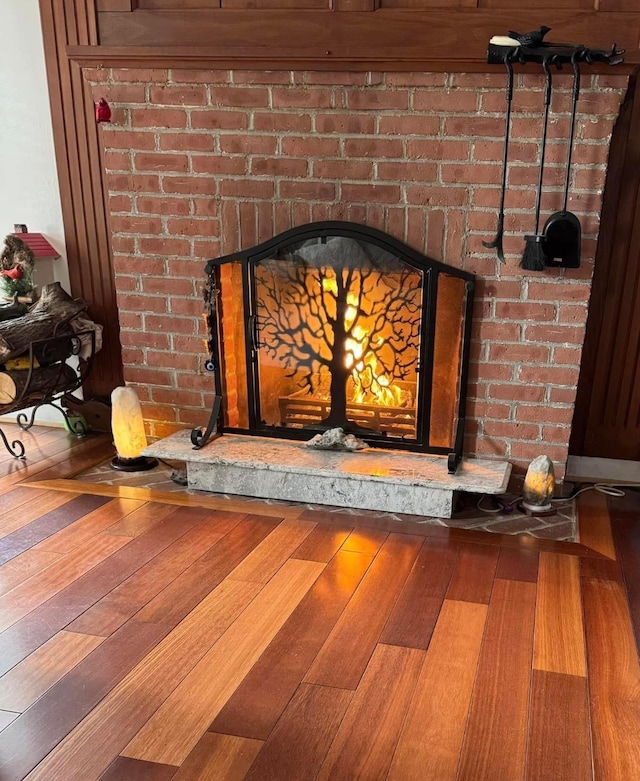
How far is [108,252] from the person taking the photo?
308 centimetres

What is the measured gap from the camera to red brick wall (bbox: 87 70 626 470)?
90.6 inches

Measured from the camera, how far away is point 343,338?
2.58m

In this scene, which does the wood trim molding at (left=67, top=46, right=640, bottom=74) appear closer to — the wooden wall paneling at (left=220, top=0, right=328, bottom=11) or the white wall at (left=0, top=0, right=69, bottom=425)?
the wooden wall paneling at (left=220, top=0, right=328, bottom=11)

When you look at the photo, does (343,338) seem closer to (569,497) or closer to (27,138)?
(569,497)

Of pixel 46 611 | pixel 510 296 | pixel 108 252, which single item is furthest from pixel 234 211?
pixel 46 611

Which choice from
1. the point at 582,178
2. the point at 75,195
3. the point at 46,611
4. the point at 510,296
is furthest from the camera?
the point at 75,195

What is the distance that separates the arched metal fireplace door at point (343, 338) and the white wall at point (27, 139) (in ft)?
3.14

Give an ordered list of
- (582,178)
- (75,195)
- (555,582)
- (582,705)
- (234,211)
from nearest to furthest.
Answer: (582,705) → (555,582) → (582,178) → (234,211) → (75,195)

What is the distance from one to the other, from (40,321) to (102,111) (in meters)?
0.84

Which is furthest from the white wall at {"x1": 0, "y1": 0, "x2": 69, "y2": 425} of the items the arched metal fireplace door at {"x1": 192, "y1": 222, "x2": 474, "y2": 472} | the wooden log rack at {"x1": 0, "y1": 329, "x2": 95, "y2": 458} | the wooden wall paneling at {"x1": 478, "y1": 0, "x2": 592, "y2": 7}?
the wooden wall paneling at {"x1": 478, "y1": 0, "x2": 592, "y2": 7}

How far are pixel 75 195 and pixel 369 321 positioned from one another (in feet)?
4.75

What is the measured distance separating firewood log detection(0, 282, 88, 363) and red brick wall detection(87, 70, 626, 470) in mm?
387

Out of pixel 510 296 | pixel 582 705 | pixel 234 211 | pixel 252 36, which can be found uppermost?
pixel 252 36

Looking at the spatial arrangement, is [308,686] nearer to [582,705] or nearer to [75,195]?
[582,705]
